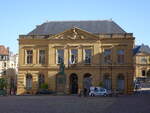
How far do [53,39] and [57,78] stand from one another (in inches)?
286

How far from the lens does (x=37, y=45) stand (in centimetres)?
6862

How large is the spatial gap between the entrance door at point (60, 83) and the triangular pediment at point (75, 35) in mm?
7209

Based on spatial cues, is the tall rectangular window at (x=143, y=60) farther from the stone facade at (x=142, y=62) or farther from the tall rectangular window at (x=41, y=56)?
the tall rectangular window at (x=41, y=56)

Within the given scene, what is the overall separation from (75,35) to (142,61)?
5748cm

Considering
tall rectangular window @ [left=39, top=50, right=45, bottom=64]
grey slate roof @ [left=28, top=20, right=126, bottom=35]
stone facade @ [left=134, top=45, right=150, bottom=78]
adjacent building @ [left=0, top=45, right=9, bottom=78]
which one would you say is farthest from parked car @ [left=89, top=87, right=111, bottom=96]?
stone facade @ [left=134, top=45, right=150, bottom=78]

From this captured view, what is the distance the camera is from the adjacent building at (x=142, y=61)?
118 m

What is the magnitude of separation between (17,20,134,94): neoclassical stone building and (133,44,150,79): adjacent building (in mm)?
50252

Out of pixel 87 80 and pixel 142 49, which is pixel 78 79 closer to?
pixel 87 80

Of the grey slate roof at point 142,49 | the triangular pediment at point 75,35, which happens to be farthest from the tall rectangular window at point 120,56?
the grey slate roof at point 142,49

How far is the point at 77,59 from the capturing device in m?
66.2

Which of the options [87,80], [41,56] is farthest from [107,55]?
[41,56]

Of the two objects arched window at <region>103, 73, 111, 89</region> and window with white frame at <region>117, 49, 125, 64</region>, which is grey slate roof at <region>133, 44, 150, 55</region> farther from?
arched window at <region>103, 73, 111, 89</region>

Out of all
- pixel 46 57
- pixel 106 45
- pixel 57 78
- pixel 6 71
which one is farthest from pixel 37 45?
pixel 6 71

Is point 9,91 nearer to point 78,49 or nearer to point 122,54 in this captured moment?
point 78,49
